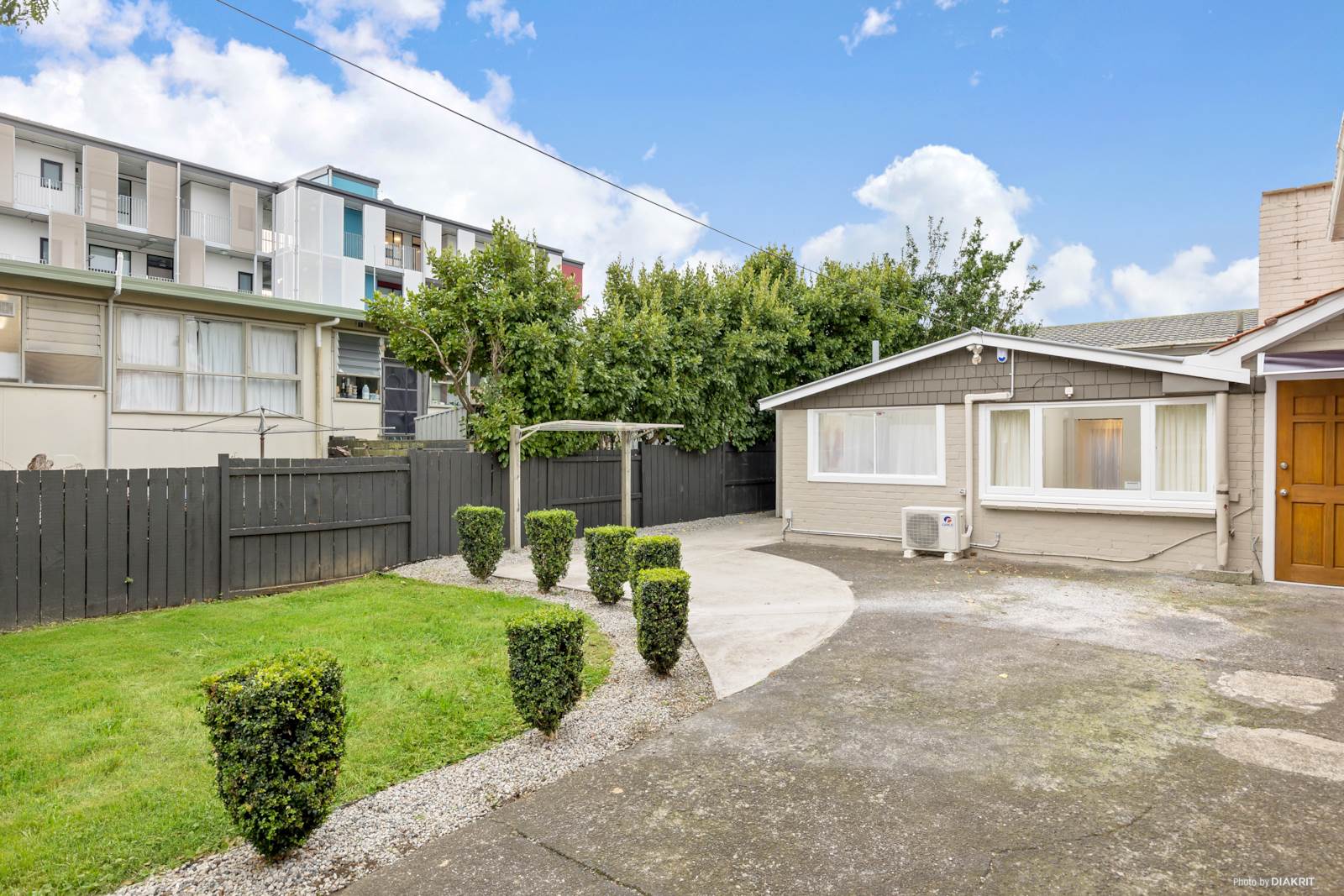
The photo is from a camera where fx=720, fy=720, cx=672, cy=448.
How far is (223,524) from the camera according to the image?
795 cm

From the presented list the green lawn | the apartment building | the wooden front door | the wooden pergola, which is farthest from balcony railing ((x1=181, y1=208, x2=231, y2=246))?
the wooden front door

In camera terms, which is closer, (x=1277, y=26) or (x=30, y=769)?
(x=30, y=769)

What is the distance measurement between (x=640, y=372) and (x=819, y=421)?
3648 mm

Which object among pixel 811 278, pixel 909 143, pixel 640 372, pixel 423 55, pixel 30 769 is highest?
pixel 909 143

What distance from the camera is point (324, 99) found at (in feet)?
41.9

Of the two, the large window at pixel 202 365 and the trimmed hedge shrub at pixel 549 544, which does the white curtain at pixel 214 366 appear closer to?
the large window at pixel 202 365

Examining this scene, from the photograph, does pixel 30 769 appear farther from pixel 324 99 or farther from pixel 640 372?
pixel 324 99

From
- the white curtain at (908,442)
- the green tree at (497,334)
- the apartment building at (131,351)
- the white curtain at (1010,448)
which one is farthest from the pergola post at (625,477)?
the white curtain at (1010,448)

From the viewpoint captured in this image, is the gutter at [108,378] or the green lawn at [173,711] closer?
the green lawn at [173,711]

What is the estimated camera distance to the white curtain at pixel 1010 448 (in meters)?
9.86

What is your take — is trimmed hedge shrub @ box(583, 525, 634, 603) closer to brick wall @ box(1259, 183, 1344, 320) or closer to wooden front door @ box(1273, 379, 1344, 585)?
wooden front door @ box(1273, 379, 1344, 585)

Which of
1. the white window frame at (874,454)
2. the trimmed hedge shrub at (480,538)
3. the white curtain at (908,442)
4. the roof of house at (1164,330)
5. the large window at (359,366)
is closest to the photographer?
the trimmed hedge shrub at (480,538)

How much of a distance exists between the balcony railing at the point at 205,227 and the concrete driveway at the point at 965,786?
29.5 m

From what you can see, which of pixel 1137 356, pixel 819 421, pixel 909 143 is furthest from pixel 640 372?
pixel 909 143
